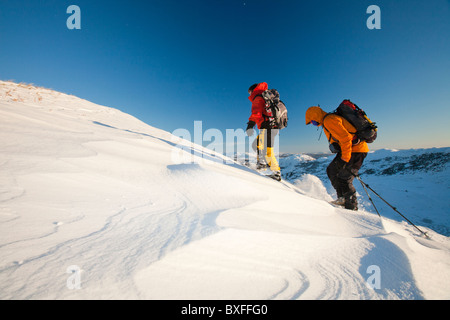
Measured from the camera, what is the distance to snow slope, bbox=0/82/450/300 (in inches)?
34.6

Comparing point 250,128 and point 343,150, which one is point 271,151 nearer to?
point 250,128

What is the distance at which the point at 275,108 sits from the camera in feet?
15.9

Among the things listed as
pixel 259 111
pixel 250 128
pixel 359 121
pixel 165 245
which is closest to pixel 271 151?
pixel 250 128

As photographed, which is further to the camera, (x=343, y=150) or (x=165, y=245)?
(x=343, y=150)

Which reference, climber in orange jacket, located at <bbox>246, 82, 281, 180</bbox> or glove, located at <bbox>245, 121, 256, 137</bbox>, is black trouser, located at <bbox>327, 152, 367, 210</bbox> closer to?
climber in orange jacket, located at <bbox>246, 82, 281, 180</bbox>

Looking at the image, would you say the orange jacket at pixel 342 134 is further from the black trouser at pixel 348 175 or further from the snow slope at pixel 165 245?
the snow slope at pixel 165 245

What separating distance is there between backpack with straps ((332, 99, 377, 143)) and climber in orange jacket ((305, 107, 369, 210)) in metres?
0.10

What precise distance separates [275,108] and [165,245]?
15.3 ft

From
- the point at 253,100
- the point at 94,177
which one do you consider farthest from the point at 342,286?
the point at 253,100
